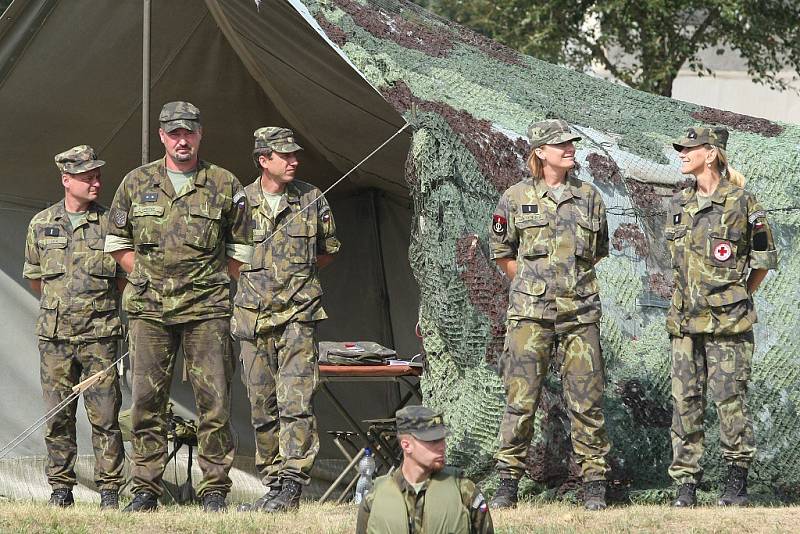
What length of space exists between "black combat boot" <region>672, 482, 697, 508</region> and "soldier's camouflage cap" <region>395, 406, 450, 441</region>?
207cm

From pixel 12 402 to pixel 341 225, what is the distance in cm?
241

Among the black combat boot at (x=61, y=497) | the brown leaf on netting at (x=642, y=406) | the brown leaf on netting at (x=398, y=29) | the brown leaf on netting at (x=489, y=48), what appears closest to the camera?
the brown leaf on netting at (x=642, y=406)

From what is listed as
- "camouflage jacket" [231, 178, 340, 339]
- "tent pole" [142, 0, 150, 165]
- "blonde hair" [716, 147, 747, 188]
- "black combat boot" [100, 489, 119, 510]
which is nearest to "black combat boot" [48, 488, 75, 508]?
"black combat boot" [100, 489, 119, 510]

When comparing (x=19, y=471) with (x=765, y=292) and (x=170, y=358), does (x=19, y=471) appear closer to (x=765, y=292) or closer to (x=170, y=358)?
(x=170, y=358)

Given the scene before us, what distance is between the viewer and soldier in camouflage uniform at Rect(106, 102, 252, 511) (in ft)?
21.0

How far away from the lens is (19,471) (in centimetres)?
881

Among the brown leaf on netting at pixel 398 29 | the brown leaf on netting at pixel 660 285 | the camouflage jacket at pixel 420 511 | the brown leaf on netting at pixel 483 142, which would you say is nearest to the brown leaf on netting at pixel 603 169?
the brown leaf on netting at pixel 483 142

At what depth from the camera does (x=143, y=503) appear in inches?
253

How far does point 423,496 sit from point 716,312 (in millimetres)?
2317

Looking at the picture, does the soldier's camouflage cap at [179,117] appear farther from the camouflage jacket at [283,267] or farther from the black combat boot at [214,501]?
the black combat boot at [214,501]

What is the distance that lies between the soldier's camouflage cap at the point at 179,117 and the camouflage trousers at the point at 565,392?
5.54 ft

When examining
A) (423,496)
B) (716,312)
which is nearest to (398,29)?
(716,312)

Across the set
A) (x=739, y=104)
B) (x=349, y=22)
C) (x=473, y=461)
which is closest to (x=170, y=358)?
(x=473, y=461)

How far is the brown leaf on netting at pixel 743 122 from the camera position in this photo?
7.86 meters
